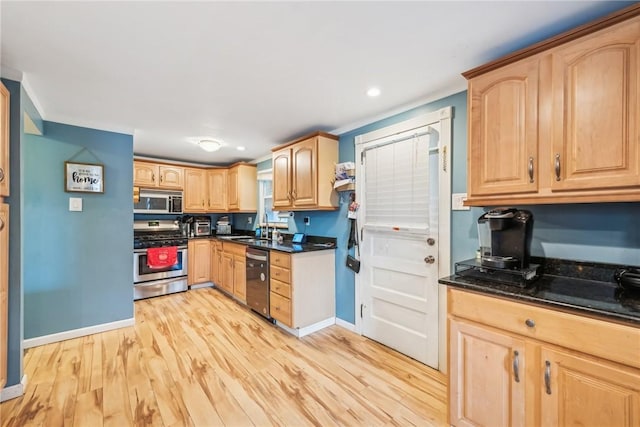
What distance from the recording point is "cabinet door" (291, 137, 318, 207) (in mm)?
2934

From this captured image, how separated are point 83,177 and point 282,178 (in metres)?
2.07

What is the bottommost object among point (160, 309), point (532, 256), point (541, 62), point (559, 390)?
point (160, 309)

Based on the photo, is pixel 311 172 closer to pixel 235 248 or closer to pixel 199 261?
pixel 235 248

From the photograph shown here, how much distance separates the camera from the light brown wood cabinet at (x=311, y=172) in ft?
9.56

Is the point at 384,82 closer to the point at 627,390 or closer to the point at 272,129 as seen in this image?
the point at 272,129

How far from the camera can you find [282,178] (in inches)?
135

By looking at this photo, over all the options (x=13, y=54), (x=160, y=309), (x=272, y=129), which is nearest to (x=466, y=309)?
(x=272, y=129)

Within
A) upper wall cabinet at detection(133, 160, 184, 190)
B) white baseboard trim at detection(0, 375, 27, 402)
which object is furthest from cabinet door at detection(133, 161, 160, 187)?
white baseboard trim at detection(0, 375, 27, 402)

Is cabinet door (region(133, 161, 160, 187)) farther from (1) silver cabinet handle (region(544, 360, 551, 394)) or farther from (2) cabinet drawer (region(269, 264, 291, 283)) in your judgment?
(1) silver cabinet handle (region(544, 360, 551, 394))

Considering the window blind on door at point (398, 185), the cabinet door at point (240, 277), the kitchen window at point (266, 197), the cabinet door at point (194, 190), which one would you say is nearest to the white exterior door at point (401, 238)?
the window blind on door at point (398, 185)

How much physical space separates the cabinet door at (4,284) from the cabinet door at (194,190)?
2843 mm

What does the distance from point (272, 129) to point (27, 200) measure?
2.45 metres

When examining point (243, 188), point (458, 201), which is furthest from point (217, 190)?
point (458, 201)

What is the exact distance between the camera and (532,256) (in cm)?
169
